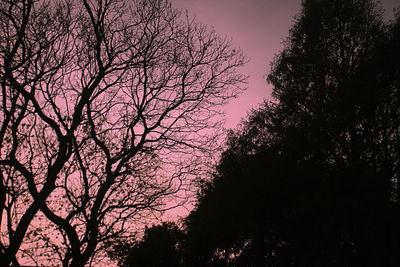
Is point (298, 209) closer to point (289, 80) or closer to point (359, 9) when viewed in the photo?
point (289, 80)

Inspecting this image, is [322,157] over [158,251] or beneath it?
beneath

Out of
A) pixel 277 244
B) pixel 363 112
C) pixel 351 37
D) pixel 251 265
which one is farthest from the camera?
pixel 251 265

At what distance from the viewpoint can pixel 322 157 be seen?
1681cm

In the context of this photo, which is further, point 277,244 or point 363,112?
point 277,244

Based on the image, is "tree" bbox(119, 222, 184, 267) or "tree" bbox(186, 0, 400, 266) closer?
"tree" bbox(186, 0, 400, 266)

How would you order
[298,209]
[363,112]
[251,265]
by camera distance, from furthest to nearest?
[251,265], [298,209], [363,112]

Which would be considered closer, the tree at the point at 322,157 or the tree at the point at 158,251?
the tree at the point at 322,157

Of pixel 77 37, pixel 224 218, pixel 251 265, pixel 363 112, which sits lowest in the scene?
pixel 251 265

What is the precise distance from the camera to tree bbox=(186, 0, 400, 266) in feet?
47.6

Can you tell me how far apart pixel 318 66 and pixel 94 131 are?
13.5 m

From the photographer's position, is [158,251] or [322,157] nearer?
[322,157]

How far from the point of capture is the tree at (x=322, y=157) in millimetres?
14523

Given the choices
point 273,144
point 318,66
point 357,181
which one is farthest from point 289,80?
point 357,181

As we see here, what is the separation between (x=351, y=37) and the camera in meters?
17.9
